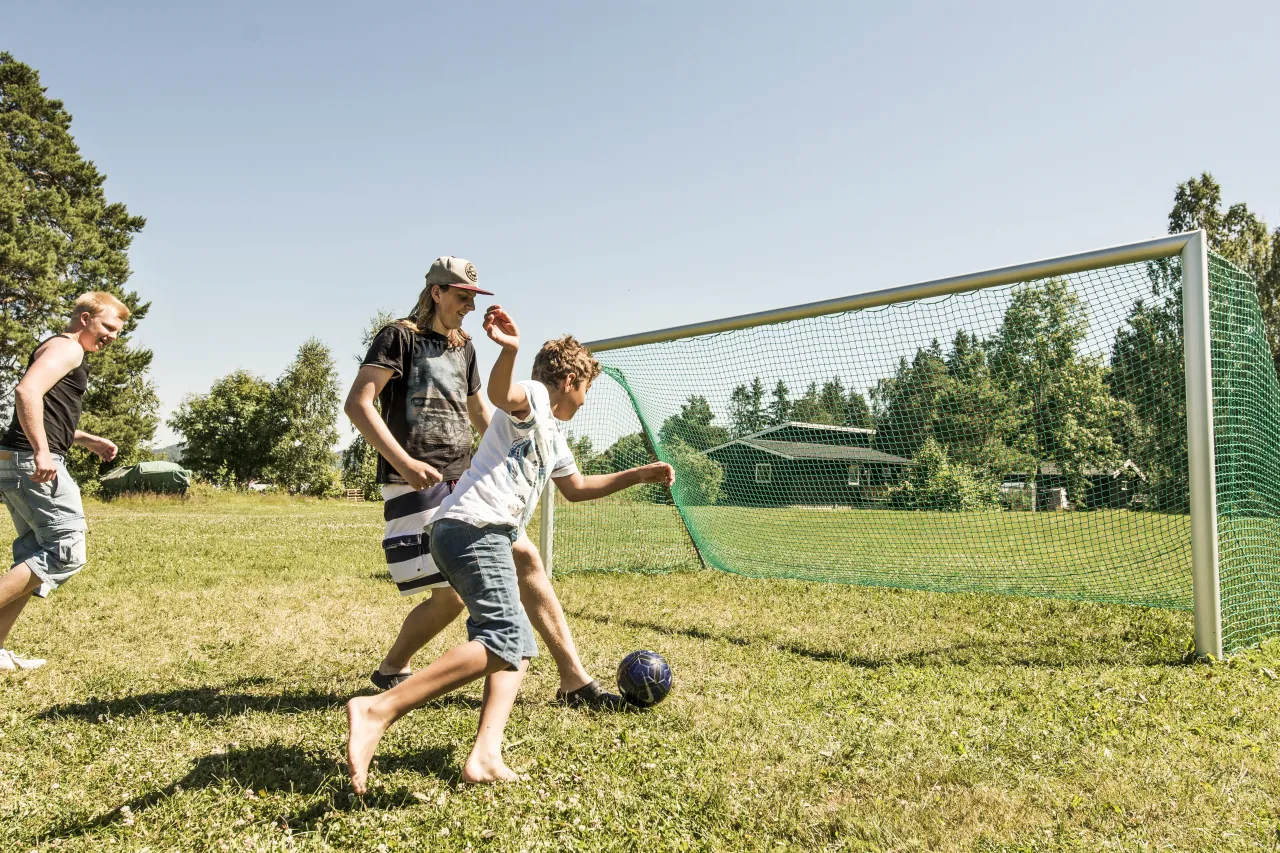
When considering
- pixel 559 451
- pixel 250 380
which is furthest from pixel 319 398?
pixel 559 451

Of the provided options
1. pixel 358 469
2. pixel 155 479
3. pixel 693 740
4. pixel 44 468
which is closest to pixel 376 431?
pixel 693 740

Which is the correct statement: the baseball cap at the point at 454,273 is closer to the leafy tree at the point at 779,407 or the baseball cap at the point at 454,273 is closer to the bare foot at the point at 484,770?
the bare foot at the point at 484,770

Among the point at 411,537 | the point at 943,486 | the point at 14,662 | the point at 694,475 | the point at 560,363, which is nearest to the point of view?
the point at 560,363

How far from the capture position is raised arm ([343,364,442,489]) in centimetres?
338

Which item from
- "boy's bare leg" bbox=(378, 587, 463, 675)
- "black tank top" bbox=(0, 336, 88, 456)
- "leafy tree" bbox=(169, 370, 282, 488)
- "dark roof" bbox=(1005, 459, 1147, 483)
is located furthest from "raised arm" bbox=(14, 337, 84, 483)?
"leafy tree" bbox=(169, 370, 282, 488)

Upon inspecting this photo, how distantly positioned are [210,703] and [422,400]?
1.87 metres

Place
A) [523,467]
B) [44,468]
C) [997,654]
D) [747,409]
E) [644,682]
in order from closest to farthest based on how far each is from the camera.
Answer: [523,467]
[644,682]
[44,468]
[997,654]
[747,409]

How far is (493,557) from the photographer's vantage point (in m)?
3.04

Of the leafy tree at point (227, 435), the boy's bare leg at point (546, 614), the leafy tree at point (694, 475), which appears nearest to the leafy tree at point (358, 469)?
the leafy tree at point (227, 435)

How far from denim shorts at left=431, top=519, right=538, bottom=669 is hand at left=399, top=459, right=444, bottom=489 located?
357 millimetres

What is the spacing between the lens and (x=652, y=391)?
807 centimetres

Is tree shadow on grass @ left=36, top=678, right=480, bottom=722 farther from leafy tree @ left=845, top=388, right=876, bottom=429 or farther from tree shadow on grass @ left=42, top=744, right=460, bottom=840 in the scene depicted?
leafy tree @ left=845, top=388, right=876, bottom=429

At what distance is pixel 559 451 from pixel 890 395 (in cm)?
404

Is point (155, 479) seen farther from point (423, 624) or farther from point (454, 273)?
point (454, 273)
